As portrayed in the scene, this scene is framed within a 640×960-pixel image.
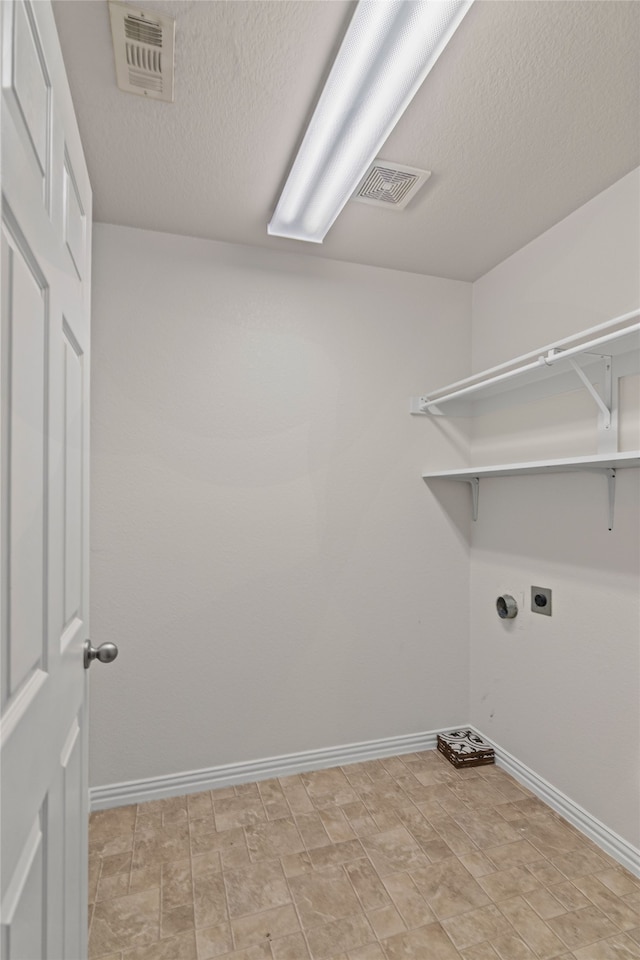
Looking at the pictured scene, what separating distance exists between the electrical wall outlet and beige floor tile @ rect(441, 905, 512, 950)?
1.04m

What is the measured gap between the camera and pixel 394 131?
1.60 m

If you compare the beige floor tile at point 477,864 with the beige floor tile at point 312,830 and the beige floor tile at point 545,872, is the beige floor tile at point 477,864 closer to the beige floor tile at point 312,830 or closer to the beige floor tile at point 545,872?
the beige floor tile at point 545,872

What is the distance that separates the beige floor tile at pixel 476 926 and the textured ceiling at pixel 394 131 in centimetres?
238

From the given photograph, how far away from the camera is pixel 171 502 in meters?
2.20

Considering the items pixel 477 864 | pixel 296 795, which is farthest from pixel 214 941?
pixel 477 864

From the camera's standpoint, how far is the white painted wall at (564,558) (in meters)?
1.79

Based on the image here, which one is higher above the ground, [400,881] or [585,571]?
[585,571]

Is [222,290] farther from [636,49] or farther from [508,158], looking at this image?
[636,49]

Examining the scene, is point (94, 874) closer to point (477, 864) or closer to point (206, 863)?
point (206, 863)

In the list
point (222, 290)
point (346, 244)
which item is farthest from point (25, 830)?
point (346, 244)

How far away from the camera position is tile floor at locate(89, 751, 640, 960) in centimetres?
143

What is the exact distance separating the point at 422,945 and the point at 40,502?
1.58 meters

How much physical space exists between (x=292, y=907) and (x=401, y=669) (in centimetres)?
113

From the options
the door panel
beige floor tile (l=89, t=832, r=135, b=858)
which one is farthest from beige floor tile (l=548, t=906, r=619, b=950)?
the door panel
